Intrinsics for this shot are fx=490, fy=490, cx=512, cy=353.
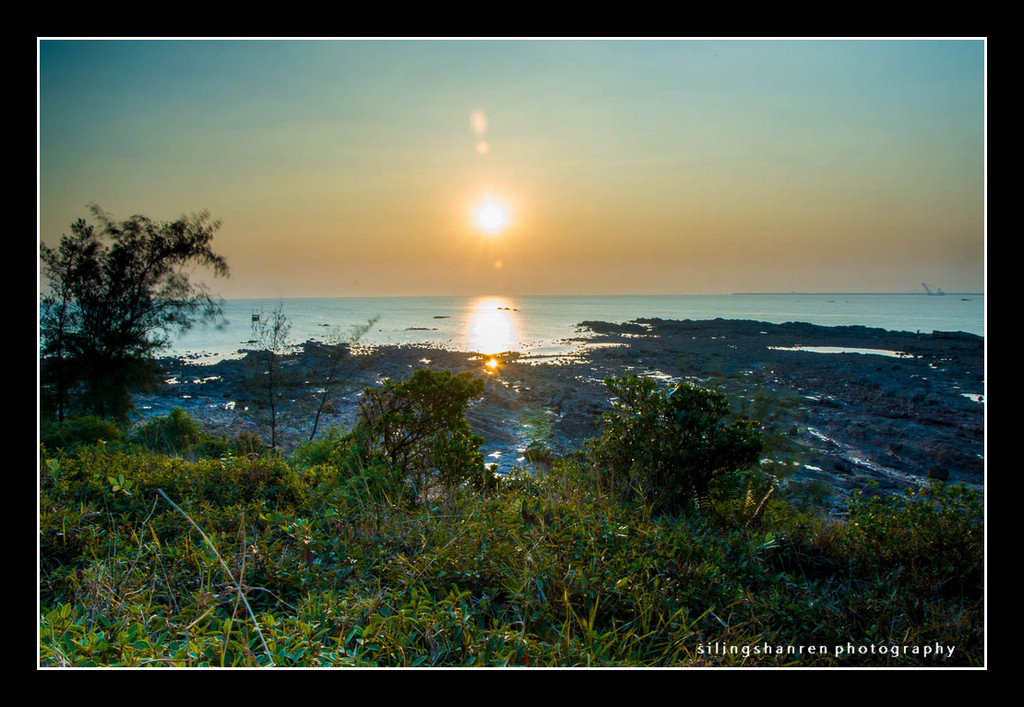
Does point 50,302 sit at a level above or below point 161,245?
below

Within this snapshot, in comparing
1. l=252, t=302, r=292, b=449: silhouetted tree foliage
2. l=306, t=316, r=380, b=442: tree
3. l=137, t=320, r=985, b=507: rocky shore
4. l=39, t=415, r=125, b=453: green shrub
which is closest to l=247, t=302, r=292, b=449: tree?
l=252, t=302, r=292, b=449: silhouetted tree foliage

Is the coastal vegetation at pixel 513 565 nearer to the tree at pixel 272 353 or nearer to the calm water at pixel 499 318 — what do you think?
the calm water at pixel 499 318

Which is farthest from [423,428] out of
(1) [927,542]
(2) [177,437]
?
(2) [177,437]

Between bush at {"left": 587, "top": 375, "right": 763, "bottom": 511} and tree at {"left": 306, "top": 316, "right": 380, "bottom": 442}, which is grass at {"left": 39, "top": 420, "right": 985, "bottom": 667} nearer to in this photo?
bush at {"left": 587, "top": 375, "right": 763, "bottom": 511}
